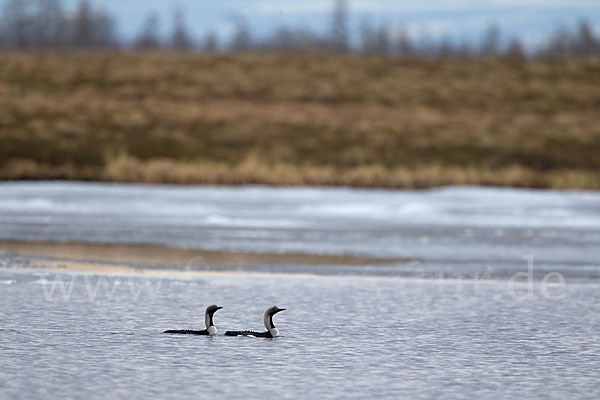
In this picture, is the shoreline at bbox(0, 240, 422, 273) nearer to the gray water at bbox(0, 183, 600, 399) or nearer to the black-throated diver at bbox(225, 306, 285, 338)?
the gray water at bbox(0, 183, 600, 399)

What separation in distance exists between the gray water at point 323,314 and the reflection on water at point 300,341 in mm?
21

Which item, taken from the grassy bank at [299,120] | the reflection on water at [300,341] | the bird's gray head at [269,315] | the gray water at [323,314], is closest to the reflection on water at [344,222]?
the gray water at [323,314]

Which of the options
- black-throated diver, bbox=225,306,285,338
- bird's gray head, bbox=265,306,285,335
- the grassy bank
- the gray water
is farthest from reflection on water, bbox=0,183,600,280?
bird's gray head, bbox=265,306,285,335

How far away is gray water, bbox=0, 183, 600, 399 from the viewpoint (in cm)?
733

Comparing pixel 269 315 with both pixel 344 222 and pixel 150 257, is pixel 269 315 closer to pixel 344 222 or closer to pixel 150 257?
pixel 150 257

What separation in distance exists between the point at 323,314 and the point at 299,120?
96.4 feet

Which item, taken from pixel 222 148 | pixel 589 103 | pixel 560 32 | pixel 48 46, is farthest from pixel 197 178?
pixel 560 32

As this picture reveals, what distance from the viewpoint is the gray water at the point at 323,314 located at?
7.33 metres

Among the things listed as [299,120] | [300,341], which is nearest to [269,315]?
[300,341]

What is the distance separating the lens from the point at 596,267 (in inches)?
571

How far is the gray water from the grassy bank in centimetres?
767

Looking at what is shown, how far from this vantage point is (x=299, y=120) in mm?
39469

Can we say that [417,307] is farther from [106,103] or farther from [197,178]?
[106,103]

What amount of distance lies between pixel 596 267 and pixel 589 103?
3219 centimetres
